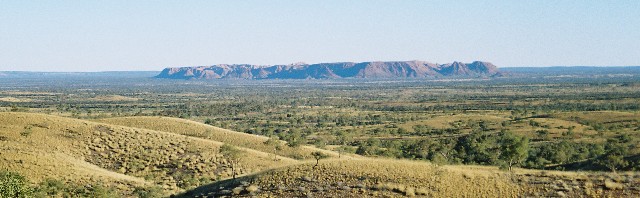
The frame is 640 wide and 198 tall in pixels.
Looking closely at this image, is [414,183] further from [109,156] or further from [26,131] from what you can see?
[26,131]

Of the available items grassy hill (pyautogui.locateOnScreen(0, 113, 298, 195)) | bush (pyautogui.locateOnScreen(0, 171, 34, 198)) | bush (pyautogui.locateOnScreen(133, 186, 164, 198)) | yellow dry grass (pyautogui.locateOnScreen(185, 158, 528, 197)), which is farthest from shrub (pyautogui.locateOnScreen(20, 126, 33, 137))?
yellow dry grass (pyautogui.locateOnScreen(185, 158, 528, 197))

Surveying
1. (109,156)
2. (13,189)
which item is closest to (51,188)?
(13,189)

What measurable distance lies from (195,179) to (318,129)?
79325mm

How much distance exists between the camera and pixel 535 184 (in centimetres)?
3322

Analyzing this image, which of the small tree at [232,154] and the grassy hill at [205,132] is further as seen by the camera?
the grassy hill at [205,132]

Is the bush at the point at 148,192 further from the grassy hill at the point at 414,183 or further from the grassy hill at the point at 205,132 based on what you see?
the grassy hill at the point at 205,132

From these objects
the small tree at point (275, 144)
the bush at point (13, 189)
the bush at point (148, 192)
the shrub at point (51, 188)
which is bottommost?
the small tree at point (275, 144)

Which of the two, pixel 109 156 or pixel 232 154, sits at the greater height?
pixel 232 154

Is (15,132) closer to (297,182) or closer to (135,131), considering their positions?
(135,131)

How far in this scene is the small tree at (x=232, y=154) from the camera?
174 ft

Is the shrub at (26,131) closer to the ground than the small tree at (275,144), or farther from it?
farther from it

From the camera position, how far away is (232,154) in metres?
53.9

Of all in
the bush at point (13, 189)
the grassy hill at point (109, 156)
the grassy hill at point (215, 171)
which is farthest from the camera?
the grassy hill at point (109, 156)

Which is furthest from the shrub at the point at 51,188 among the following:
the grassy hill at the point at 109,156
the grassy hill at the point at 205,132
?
the grassy hill at the point at 205,132
